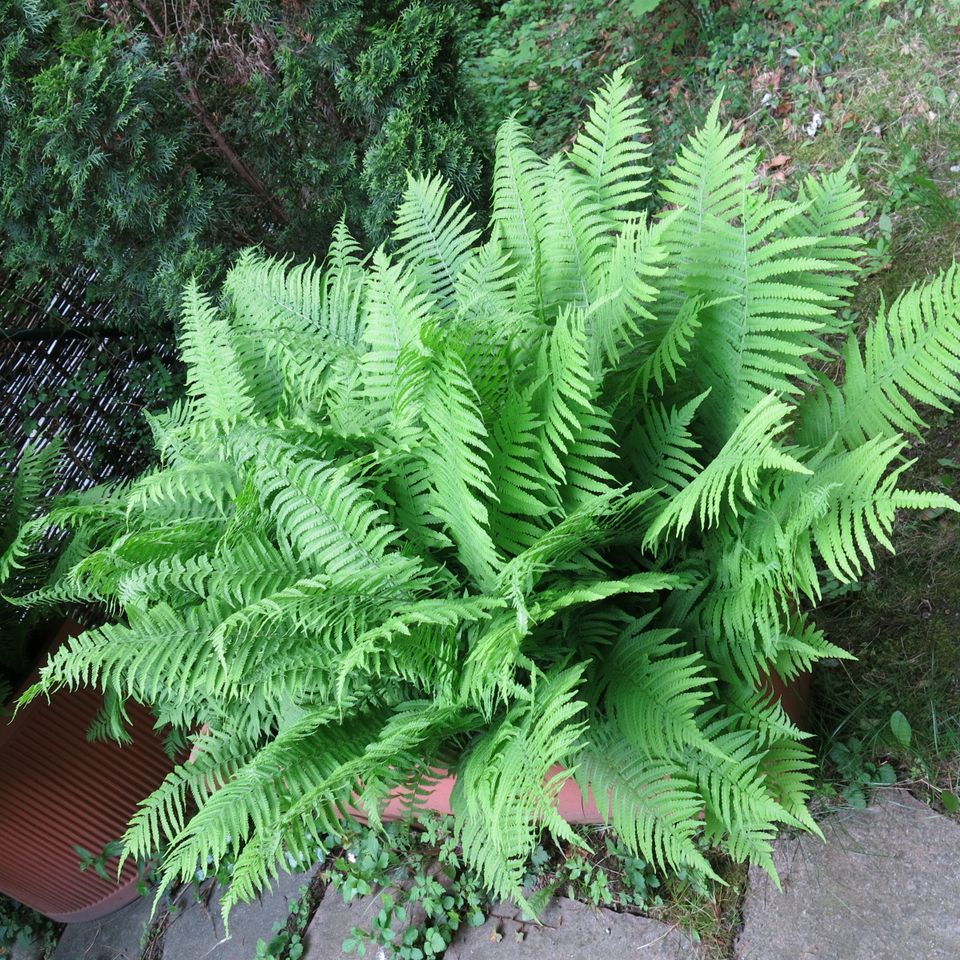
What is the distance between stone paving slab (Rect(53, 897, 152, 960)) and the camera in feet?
8.73

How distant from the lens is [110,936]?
2.72 m

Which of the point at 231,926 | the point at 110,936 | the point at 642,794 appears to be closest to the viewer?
the point at 642,794

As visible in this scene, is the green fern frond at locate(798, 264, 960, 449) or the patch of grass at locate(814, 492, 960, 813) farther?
the patch of grass at locate(814, 492, 960, 813)

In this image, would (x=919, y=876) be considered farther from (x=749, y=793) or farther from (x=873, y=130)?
(x=873, y=130)

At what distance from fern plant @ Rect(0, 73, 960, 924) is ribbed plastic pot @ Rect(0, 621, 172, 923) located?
72 centimetres

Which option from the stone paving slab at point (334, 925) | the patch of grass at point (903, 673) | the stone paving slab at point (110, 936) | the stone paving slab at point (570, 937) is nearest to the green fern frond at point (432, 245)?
the patch of grass at point (903, 673)

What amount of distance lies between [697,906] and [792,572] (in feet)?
2.92

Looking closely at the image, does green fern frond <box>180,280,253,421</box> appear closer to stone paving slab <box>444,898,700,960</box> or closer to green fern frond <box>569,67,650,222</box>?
green fern frond <box>569,67,650,222</box>

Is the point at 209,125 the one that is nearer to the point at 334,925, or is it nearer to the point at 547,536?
the point at 547,536

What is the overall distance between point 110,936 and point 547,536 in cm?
227

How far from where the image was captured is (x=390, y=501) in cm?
166

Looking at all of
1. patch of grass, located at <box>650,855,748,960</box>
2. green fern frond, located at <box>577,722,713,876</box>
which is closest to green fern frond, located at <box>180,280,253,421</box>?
green fern frond, located at <box>577,722,713,876</box>

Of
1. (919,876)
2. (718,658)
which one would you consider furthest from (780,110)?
(919,876)

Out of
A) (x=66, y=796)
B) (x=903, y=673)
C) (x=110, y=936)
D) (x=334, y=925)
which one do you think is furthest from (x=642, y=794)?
(x=110, y=936)
